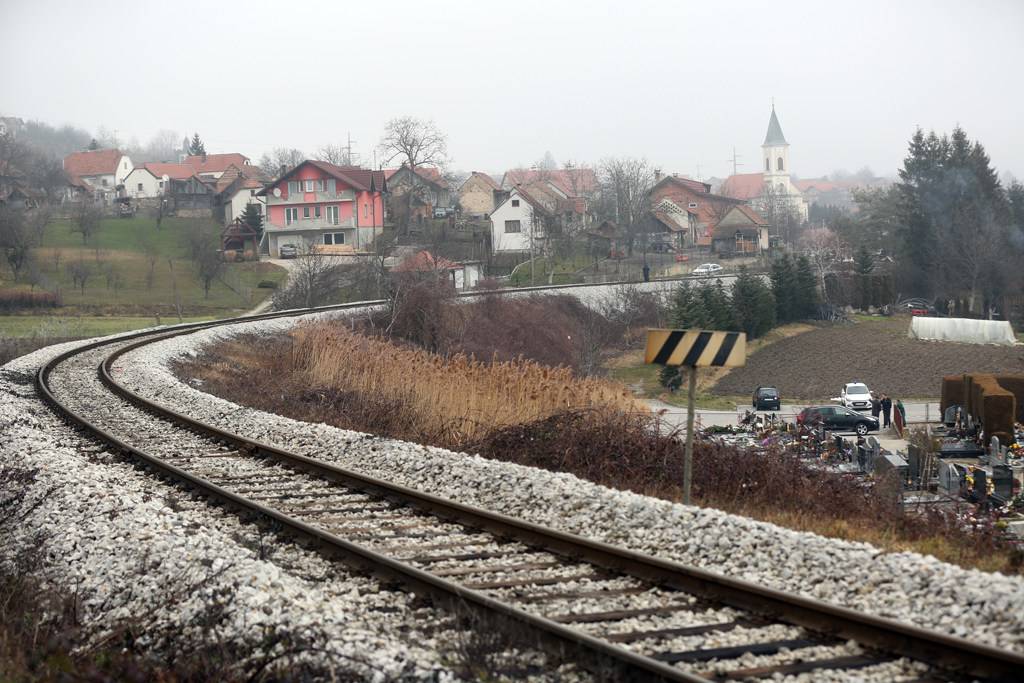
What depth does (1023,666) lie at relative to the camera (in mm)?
4859

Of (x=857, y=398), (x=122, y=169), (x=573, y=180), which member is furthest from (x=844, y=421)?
(x=122, y=169)

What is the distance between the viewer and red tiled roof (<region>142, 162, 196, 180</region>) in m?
122

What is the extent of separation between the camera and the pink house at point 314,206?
85125 millimetres

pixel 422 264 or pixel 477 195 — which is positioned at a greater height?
pixel 477 195

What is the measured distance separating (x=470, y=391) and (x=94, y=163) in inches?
5573

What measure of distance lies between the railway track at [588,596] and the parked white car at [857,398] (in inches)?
1441

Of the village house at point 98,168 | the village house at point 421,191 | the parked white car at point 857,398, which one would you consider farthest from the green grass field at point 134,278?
the village house at point 98,168

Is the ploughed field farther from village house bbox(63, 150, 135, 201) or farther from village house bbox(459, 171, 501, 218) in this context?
village house bbox(63, 150, 135, 201)

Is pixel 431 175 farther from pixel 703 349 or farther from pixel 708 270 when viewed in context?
pixel 703 349

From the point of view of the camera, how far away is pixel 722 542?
24.5 ft

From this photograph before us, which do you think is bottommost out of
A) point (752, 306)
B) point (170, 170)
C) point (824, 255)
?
point (752, 306)

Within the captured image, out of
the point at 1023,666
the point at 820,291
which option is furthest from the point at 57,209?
the point at 1023,666

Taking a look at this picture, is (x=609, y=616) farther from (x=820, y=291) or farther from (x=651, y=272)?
(x=651, y=272)

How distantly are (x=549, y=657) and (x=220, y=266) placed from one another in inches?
2632
